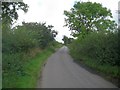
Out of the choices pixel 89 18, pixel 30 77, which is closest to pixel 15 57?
pixel 30 77

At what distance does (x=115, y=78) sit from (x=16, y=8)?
54.1 ft

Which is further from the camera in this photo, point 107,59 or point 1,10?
point 1,10

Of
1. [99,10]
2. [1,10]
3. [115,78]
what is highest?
[99,10]

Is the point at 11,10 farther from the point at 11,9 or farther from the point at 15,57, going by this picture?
the point at 15,57

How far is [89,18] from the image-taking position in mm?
67562

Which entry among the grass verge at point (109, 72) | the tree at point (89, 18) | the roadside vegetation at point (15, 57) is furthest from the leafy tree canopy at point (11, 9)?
the tree at point (89, 18)

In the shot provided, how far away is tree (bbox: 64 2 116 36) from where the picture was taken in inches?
2653

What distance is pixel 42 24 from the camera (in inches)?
2618

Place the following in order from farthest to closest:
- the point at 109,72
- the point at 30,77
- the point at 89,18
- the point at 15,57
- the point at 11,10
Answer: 1. the point at 89,18
2. the point at 11,10
3. the point at 109,72
4. the point at 15,57
5. the point at 30,77

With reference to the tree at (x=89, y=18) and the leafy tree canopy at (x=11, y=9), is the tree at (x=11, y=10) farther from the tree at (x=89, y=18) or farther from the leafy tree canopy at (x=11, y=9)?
the tree at (x=89, y=18)

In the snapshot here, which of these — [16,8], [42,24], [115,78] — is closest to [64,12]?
[42,24]

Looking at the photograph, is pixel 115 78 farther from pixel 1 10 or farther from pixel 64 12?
pixel 64 12

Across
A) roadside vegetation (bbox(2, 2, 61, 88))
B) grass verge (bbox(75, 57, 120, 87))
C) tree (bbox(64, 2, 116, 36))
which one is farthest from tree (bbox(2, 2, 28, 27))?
tree (bbox(64, 2, 116, 36))

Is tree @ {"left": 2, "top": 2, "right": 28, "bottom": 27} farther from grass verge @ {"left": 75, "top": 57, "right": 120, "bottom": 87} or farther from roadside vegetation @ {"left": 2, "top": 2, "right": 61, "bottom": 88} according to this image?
grass verge @ {"left": 75, "top": 57, "right": 120, "bottom": 87}
